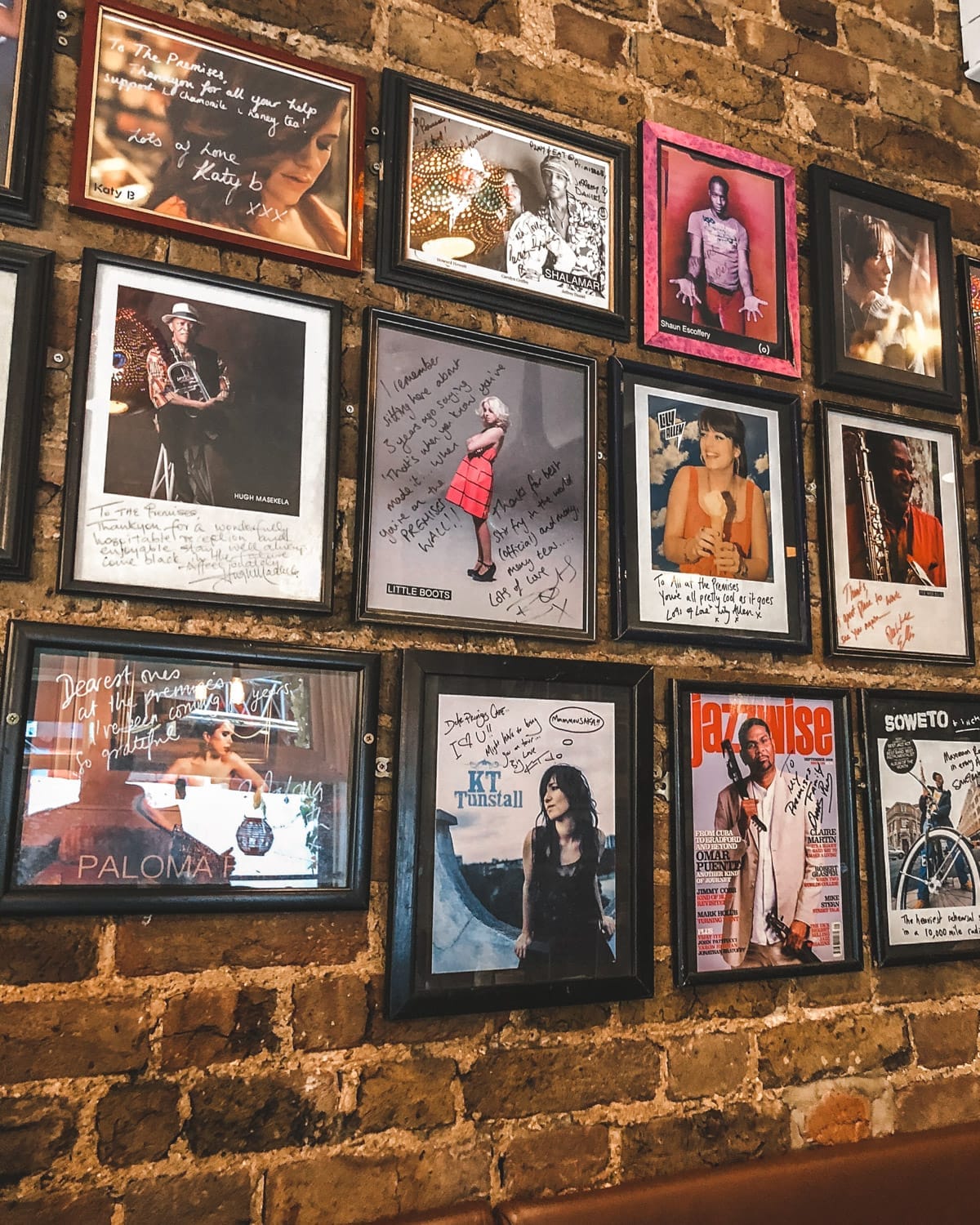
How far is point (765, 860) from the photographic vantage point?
2.09 meters

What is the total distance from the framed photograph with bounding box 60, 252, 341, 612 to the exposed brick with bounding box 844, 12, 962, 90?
5.91 feet

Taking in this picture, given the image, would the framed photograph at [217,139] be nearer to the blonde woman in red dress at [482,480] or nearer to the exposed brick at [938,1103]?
the blonde woman in red dress at [482,480]

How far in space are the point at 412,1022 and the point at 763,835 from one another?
0.88 m

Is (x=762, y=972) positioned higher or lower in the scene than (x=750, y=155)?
lower

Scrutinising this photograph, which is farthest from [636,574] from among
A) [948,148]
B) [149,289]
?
[948,148]

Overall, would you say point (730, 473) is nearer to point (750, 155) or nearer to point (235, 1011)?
point (750, 155)

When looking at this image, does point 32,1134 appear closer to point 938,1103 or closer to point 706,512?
point 706,512

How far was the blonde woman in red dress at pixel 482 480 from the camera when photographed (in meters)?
1.90

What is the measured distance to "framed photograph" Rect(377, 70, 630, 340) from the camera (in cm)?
196

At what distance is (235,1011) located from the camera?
1.59 meters

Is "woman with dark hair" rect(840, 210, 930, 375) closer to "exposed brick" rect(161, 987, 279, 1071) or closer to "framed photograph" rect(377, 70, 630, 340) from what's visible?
"framed photograph" rect(377, 70, 630, 340)

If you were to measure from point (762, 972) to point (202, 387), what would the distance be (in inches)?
65.1

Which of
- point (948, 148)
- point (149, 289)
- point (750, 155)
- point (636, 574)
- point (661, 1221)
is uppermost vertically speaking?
point (948, 148)

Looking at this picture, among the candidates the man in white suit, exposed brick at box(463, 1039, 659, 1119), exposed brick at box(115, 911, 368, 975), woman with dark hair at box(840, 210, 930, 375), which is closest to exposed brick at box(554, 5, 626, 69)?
woman with dark hair at box(840, 210, 930, 375)
